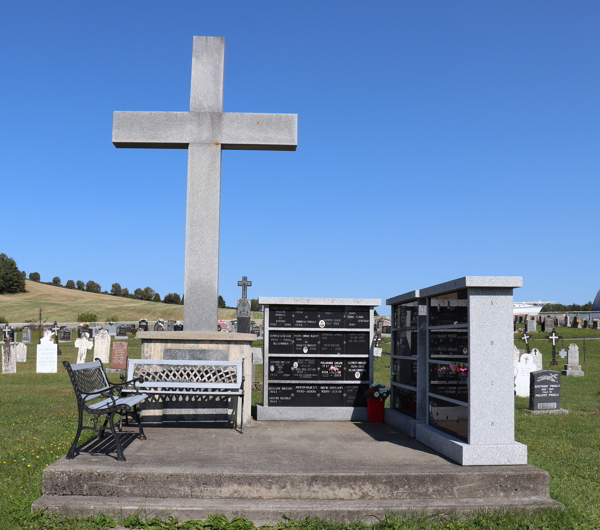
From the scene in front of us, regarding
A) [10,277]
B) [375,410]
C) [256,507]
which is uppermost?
[10,277]

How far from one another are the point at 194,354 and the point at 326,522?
3815 millimetres

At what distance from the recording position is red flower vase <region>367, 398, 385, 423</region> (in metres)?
8.65

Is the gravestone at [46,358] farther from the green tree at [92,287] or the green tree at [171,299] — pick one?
the green tree at [92,287]

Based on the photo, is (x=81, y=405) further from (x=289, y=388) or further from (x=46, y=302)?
(x=46, y=302)

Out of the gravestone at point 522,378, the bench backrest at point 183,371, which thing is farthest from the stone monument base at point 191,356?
the gravestone at point 522,378

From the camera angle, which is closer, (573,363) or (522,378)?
(522,378)

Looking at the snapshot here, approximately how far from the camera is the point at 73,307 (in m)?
87.7

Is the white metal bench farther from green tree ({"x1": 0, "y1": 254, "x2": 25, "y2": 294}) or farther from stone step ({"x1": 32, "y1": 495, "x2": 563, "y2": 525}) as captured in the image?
green tree ({"x1": 0, "y1": 254, "x2": 25, "y2": 294})

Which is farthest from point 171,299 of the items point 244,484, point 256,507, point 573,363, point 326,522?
point 326,522

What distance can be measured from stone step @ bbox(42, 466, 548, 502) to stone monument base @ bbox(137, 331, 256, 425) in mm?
2767

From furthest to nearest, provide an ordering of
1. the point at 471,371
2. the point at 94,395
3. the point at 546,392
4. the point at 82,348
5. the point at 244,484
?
the point at 82,348 → the point at 546,392 → the point at 94,395 → the point at 471,371 → the point at 244,484

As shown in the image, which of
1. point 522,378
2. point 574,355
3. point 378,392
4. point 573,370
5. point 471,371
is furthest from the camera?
point 574,355

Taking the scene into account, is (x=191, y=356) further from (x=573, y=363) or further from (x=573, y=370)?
(x=573, y=363)

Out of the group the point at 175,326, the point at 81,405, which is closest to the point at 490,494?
the point at 81,405
